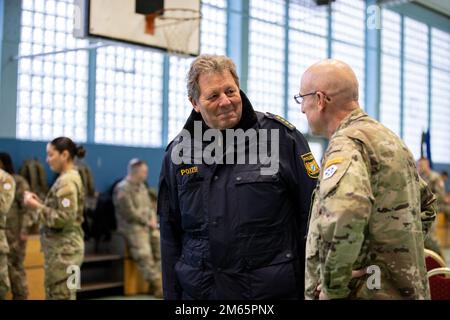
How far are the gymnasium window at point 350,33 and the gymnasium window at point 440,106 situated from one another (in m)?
2.17

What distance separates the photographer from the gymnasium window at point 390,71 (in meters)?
12.2

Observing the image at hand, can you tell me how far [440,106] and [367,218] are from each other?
13623mm

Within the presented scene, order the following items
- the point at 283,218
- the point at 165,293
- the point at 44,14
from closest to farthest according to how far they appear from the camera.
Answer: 1. the point at 283,218
2. the point at 165,293
3. the point at 44,14

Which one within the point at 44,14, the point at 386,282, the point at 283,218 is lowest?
the point at 386,282

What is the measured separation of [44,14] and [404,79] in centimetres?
871

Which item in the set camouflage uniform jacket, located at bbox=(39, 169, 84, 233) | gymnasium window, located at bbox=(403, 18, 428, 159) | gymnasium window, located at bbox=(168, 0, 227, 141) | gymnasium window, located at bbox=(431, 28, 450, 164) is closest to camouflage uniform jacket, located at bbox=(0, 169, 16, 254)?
camouflage uniform jacket, located at bbox=(39, 169, 84, 233)

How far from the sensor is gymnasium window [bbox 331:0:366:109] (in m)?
10.9

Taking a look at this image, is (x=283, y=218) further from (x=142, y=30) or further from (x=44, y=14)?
(x=44, y=14)

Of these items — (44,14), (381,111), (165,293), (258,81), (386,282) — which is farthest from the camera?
(381,111)

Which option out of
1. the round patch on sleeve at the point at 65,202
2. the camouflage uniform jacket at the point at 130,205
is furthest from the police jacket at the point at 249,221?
the camouflage uniform jacket at the point at 130,205

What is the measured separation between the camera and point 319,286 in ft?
6.28

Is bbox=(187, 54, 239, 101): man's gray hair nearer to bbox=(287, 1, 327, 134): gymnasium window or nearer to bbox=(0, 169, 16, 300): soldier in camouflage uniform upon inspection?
bbox=(0, 169, 16, 300): soldier in camouflage uniform

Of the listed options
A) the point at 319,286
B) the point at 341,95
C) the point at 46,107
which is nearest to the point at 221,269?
the point at 319,286

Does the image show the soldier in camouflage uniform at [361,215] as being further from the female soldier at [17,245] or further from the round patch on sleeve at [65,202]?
the female soldier at [17,245]
